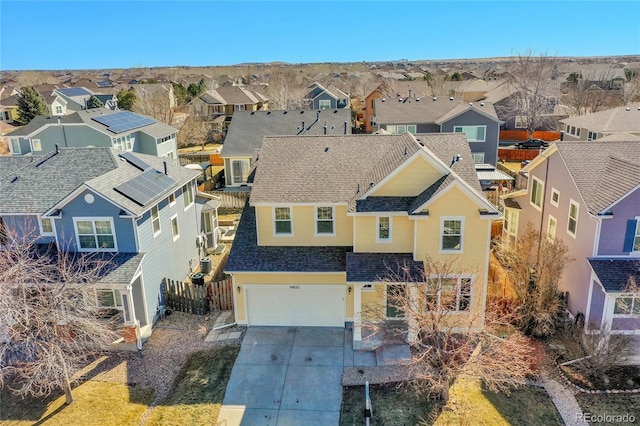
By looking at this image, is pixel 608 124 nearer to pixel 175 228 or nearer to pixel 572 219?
pixel 572 219

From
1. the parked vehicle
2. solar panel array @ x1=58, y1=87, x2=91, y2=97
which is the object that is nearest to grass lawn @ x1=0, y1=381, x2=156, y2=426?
the parked vehicle

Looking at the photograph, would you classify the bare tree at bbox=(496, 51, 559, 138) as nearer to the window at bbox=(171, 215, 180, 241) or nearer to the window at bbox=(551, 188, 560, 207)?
the window at bbox=(551, 188, 560, 207)

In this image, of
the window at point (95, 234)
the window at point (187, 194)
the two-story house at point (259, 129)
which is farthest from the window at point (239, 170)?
the window at point (95, 234)

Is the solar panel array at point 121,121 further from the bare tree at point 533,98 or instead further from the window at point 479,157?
the bare tree at point 533,98

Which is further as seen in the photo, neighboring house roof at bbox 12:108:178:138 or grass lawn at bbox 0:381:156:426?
neighboring house roof at bbox 12:108:178:138

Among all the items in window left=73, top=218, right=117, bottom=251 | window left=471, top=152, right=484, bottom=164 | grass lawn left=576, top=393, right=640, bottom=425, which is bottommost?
grass lawn left=576, top=393, right=640, bottom=425

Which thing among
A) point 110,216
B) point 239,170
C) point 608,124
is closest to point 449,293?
point 110,216
